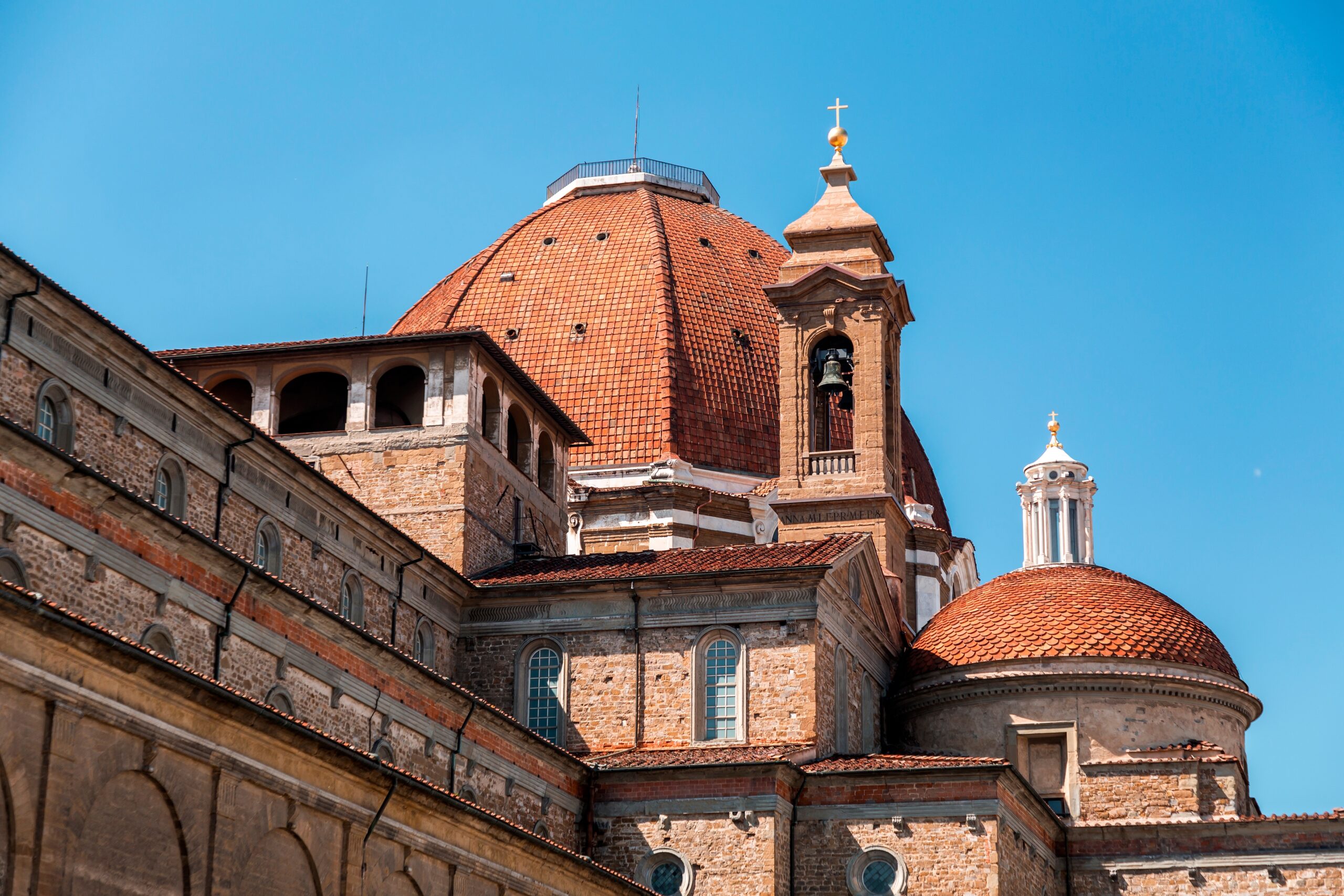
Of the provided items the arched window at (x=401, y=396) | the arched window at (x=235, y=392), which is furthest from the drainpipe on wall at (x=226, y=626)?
the arched window at (x=235, y=392)

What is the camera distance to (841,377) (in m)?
51.6

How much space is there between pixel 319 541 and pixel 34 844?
60.6 ft

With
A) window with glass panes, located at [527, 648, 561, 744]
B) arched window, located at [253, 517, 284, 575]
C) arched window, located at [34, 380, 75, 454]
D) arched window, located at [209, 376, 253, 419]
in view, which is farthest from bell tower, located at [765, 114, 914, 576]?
arched window, located at [34, 380, 75, 454]

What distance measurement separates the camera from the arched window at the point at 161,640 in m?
28.7

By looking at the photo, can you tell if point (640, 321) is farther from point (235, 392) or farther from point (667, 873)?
point (667, 873)

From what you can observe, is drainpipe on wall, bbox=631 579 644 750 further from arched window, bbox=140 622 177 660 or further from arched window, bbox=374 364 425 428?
arched window, bbox=140 622 177 660

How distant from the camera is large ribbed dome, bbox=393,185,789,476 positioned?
5969 centimetres

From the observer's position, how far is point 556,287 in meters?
63.7

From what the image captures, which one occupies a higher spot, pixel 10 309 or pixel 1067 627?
pixel 1067 627

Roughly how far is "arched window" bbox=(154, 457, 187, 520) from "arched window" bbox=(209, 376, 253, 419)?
1031 cm

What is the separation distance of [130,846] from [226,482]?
14731 mm

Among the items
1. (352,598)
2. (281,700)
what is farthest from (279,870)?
(352,598)

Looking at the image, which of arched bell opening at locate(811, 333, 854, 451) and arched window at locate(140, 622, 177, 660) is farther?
arched bell opening at locate(811, 333, 854, 451)

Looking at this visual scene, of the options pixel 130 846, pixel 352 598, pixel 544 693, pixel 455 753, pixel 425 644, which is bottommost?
pixel 130 846
